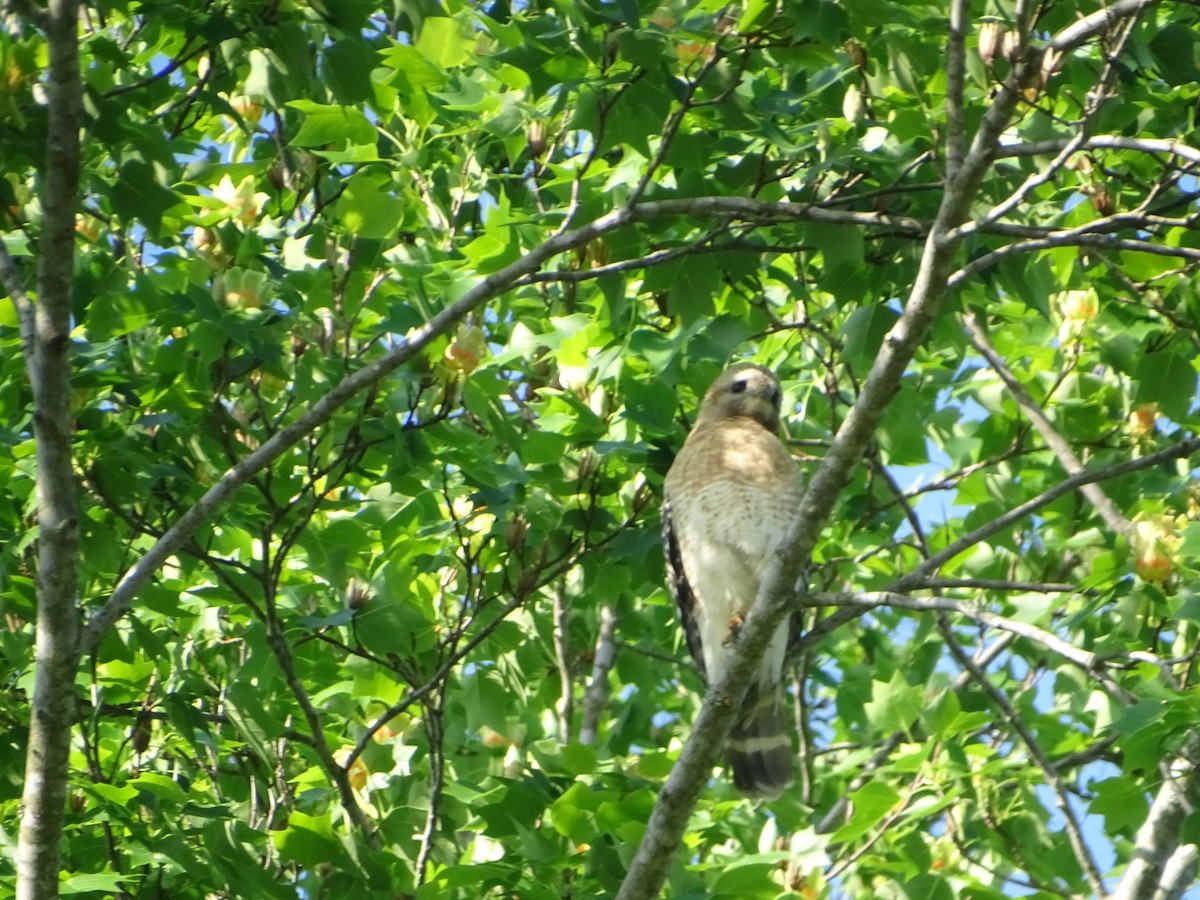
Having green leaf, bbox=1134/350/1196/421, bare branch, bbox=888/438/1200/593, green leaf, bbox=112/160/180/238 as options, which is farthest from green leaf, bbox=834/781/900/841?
green leaf, bbox=112/160/180/238

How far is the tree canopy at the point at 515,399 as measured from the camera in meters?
3.30

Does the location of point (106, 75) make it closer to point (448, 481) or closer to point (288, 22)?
point (288, 22)

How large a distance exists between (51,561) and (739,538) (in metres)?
2.72

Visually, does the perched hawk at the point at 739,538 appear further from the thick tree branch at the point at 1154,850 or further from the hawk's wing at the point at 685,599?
the thick tree branch at the point at 1154,850

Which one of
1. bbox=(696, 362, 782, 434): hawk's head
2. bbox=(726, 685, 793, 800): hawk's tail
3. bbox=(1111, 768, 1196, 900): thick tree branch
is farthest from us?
bbox=(696, 362, 782, 434): hawk's head

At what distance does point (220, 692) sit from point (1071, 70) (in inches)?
118

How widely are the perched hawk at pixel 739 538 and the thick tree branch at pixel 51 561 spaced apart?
2.25 metres

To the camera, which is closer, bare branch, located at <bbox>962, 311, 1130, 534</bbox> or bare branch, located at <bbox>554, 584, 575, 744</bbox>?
bare branch, located at <bbox>962, 311, 1130, 534</bbox>

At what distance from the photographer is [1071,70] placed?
3779 millimetres

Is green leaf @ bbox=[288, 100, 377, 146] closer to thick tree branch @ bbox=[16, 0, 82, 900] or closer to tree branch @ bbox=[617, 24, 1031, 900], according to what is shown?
thick tree branch @ bbox=[16, 0, 82, 900]

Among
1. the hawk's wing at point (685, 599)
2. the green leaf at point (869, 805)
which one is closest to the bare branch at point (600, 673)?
the hawk's wing at point (685, 599)

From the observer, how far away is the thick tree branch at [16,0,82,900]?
3.24m

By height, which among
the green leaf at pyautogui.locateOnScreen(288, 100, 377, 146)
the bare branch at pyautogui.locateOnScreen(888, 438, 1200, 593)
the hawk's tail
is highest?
the green leaf at pyautogui.locateOnScreen(288, 100, 377, 146)

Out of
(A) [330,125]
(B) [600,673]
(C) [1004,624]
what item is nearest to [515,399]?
(B) [600,673]
